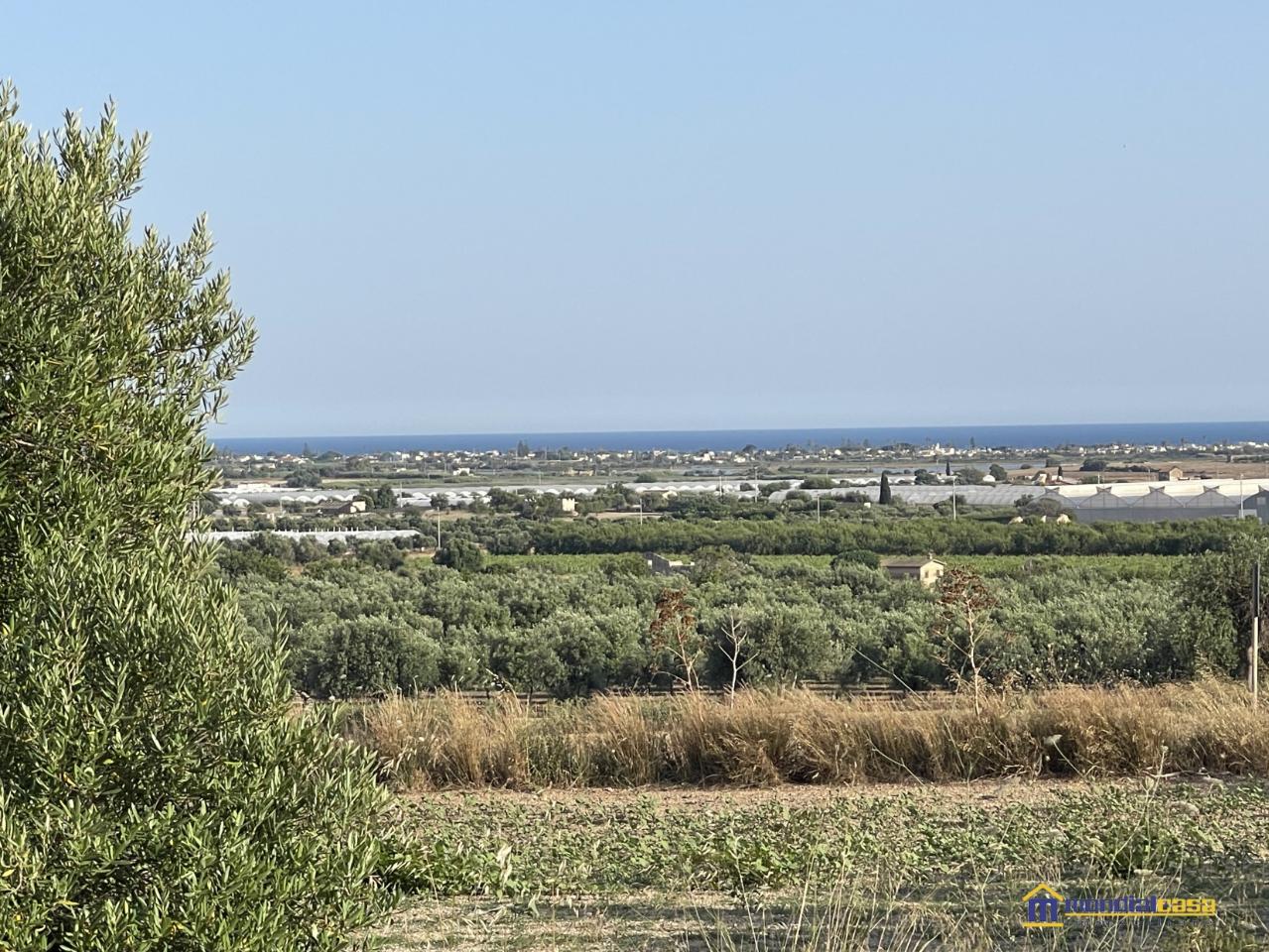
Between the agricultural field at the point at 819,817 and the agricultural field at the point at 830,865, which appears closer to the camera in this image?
the agricultural field at the point at 830,865

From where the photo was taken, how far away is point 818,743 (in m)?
8.47

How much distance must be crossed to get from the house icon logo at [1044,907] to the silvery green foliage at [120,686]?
2.36 m

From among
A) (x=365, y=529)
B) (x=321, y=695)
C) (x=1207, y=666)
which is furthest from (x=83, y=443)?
(x=365, y=529)

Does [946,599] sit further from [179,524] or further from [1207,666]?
[179,524]

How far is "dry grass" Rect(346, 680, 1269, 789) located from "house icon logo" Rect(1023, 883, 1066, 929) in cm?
328

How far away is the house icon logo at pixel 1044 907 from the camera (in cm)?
471

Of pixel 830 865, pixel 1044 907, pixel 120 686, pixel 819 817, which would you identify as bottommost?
pixel 819 817

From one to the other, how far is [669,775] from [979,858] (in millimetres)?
3045

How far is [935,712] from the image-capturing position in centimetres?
884

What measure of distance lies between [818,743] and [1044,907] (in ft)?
11.8

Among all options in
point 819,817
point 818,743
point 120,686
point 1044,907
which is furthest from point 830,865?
point 120,686

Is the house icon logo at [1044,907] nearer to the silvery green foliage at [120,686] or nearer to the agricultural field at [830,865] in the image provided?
the agricultural field at [830,865]

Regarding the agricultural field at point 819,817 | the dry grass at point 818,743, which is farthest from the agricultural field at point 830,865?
the dry grass at point 818,743

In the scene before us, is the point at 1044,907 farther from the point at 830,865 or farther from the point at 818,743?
the point at 818,743
